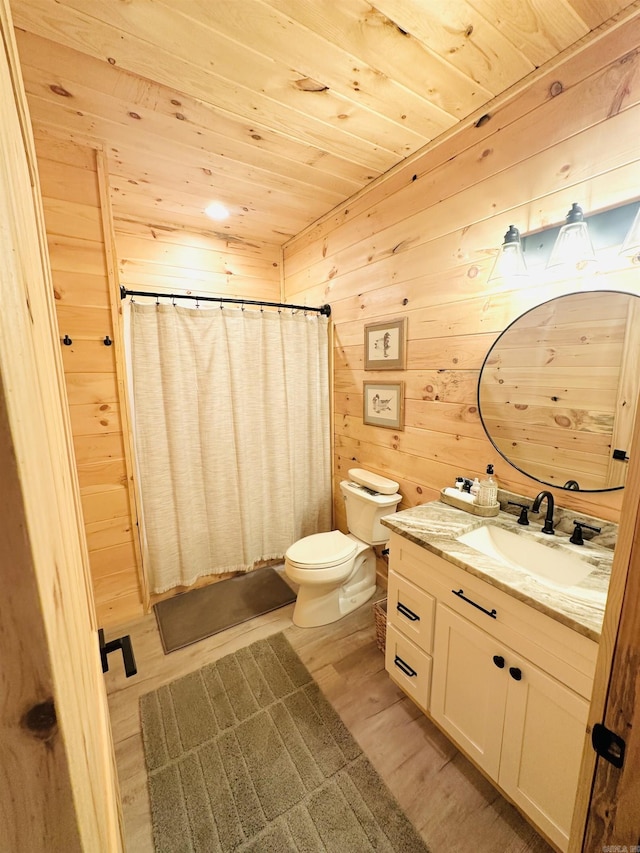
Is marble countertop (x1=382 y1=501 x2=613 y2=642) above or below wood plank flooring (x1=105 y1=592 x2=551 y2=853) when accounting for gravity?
above

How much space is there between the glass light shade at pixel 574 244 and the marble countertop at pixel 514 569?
3.27 feet

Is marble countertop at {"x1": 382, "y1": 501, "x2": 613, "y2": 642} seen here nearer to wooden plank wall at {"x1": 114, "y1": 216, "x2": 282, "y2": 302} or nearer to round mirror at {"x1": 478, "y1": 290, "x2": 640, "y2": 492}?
round mirror at {"x1": 478, "y1": 290, "x2": 640, "y2": 492}

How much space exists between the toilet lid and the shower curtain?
1.59ft

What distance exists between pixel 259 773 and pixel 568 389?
1.86m

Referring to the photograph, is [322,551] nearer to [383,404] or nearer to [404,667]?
[404,667]

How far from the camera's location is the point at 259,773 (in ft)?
4.19

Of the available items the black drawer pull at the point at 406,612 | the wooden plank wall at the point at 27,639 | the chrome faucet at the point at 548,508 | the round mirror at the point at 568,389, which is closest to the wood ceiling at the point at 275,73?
the round mirror at the point at 568,389

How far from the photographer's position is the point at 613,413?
3.97 feet

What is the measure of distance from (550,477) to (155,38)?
211 centimetres

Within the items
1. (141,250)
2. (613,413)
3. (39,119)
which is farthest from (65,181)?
(613,413)

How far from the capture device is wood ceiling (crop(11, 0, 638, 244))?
3.51 ft

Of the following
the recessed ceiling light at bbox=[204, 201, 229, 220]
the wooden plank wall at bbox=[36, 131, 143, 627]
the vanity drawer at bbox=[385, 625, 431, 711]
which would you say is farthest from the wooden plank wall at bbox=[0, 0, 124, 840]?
the recessed ceiling light at bbox=[204, 201, 229, 220]

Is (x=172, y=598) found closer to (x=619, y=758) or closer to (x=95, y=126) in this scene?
(x=619, y=758)

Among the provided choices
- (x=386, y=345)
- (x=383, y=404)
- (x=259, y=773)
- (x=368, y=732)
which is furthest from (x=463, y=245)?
(x=259, y=773)
